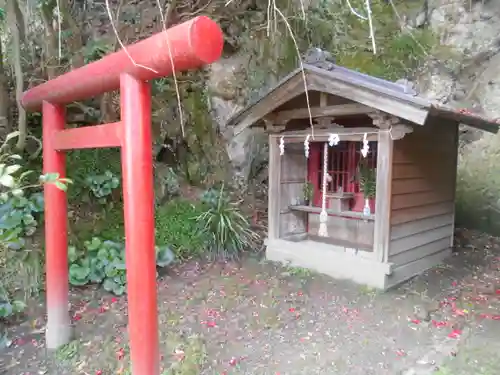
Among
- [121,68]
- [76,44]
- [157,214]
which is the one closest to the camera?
[121,68]

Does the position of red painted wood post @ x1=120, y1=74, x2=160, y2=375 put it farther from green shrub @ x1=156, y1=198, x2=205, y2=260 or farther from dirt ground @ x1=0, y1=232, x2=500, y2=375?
green shrub @ x1=156, y1=198, x2=205, y2=260

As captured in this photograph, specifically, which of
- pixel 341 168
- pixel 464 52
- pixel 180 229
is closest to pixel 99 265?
pixel 180 229

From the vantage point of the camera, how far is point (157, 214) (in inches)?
273

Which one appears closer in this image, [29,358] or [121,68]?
[121,68]

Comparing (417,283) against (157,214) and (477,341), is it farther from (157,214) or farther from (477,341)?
(157,214)

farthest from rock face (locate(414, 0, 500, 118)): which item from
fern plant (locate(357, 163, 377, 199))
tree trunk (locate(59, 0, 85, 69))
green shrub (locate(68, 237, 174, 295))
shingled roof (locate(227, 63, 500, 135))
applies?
green shrub (locate(68, 237, 174, 295))

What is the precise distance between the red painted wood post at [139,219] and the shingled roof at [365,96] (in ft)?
6.61

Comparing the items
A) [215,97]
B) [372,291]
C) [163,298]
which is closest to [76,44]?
[215,97]

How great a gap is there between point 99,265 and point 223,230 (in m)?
2.10

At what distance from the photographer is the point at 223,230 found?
671 cm

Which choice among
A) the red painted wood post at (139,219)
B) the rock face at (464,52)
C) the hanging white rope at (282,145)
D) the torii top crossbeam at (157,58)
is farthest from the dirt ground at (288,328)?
the rock face at (464,52)

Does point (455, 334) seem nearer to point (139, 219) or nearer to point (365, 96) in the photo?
point (365, 96)

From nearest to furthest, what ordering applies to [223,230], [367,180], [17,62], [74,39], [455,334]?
1. [455,334]
2. [17,62]
3. [367,180]
4. [74,39]
5. [223,230]

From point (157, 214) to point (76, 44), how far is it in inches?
120
